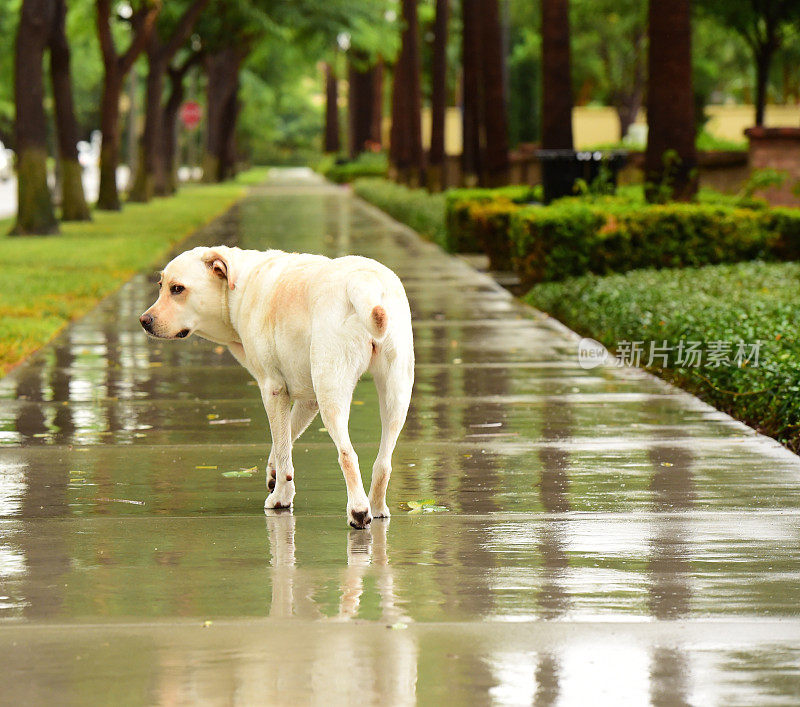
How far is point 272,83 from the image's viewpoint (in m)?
90.6

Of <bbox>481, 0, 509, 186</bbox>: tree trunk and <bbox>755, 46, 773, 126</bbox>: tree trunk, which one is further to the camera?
<bbox>755, 46, 773, 126</bbox>: tree trunk

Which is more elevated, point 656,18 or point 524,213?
point 656,18

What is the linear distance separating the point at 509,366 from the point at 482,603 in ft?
24.7

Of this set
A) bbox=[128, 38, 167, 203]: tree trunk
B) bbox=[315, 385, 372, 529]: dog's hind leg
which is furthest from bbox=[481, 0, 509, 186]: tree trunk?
bbox=[315, 385, 372, 529]: dog's hind leg

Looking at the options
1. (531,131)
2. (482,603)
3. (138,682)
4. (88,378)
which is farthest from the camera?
(531,131)

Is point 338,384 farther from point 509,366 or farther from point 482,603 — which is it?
point 509,366

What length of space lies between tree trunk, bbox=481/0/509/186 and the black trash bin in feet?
26.0

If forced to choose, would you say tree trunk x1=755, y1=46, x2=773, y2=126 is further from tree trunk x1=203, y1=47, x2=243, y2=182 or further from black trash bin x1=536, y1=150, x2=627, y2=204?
tree trunk x1=203, y1=47, x2=243, y2=182

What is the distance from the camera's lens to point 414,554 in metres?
7.01

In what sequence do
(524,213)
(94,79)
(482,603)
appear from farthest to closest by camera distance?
(94,79), (524,213), (482,603)

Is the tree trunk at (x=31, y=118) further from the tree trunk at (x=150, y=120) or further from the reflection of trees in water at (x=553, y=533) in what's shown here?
the reflection of trees in water at (x=553, y=533)

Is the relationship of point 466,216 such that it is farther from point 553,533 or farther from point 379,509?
point 553,533

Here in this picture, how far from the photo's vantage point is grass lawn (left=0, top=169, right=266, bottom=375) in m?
16.2

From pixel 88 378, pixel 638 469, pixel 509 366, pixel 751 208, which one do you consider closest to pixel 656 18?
pixel 751 208
